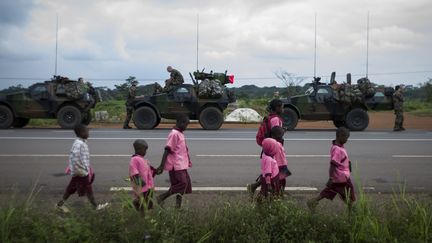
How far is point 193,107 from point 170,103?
86 cm

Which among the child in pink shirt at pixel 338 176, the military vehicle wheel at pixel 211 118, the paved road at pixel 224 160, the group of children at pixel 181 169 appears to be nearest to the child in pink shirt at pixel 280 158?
the group of children at pixel 181 169

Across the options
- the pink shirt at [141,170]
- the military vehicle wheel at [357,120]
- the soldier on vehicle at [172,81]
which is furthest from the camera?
the soldier on vehicle at [172,81]

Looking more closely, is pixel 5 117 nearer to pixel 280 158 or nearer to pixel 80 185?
pixel 80 185

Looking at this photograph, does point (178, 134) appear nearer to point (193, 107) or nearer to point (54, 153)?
point (54, 153)

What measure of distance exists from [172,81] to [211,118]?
6.66 feet

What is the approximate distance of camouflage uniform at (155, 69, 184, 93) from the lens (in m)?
18.3

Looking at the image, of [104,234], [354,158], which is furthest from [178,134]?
[354,158]

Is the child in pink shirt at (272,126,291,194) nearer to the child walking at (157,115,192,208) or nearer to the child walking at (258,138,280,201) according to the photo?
the child walking at (258,138,280,201)

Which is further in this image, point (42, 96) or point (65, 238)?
point (42, 96)

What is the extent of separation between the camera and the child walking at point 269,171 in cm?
545

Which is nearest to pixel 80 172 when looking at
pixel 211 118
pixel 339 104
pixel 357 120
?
pixel 211 118

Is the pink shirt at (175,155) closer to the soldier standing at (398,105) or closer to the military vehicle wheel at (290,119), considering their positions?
the military vehicle wheel at (290,119)

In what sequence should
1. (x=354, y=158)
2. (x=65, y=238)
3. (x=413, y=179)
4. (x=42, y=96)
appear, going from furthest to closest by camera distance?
(x=42, y=96) < (x=354, y=158) < (x=413, y=179) < (x=65, y=238)

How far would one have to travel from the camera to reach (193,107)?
719 inches
